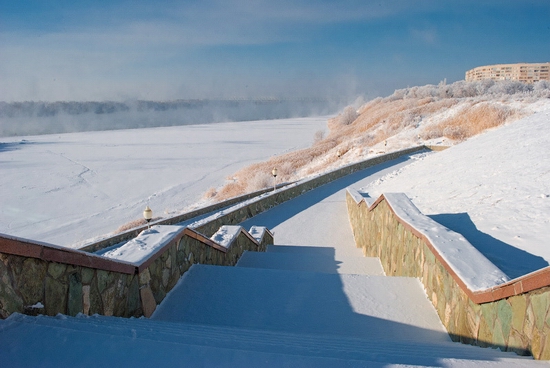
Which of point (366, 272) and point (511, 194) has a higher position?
Answer: point (511, 194)

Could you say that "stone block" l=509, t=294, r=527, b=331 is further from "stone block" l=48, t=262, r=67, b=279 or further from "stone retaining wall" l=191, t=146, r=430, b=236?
"stone retaining wall" l=191, t=146, r=430, b=236

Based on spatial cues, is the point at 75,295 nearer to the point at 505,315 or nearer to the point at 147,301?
the point at 147,301

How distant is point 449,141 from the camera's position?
79.6 feet

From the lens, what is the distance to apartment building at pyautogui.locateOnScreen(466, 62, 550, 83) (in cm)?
10081

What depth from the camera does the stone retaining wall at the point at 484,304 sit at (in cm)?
251

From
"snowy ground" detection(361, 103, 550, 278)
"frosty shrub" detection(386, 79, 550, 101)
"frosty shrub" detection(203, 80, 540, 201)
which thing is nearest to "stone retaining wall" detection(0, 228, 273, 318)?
"snowy ground" detection(361, 103, 550, 278)

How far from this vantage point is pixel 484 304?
3.02 m

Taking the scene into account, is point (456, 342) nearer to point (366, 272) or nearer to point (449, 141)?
point (366, 272)

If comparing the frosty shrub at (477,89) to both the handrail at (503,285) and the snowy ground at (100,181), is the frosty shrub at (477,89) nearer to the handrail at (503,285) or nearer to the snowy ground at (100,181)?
the snowy ground at (100,181)

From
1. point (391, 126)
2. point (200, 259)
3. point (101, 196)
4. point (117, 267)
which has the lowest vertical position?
point (101, 196)

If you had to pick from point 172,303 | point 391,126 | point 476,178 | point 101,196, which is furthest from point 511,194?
point 391,126

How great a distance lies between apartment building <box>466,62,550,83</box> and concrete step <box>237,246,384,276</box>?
100282 mm

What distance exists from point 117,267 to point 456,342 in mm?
2751

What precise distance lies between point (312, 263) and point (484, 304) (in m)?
4.26
